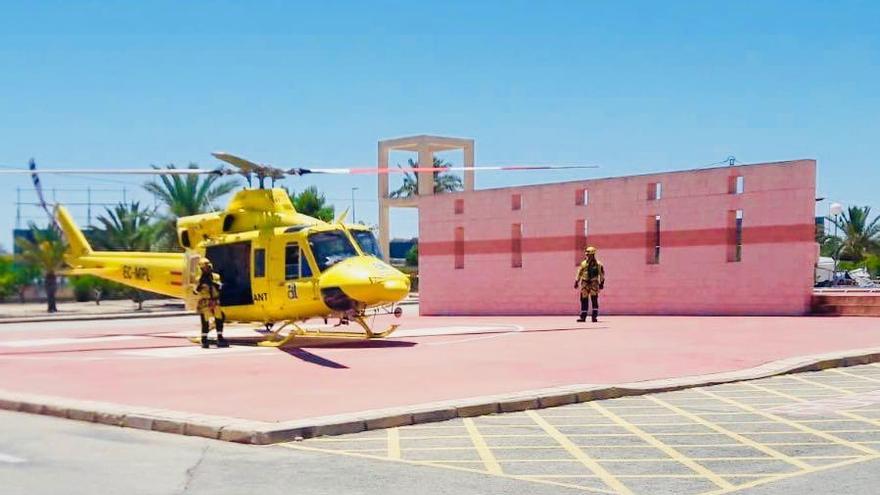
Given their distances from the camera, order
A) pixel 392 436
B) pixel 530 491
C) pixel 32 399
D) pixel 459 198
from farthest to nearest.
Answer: pixel 459 198 < pixel 32 399 < pixel 392 436 < pixel 530 491

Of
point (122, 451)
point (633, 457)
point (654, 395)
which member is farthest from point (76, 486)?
point (654, 395)

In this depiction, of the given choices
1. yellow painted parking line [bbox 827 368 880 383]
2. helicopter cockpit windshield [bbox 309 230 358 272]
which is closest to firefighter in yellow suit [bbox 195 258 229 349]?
helicopter cockpit windshield [bbox 309 230 358 272]

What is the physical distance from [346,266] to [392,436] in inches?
329

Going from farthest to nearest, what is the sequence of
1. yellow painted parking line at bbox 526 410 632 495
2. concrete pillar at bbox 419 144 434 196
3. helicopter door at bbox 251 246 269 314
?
1. concrete pillar at bbox 419 144 434 196
2. helicopter door at bbox 251 246 269 314
3. yellow painted parking line at bbox 526 410 632 495

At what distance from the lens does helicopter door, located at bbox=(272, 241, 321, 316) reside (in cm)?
1653

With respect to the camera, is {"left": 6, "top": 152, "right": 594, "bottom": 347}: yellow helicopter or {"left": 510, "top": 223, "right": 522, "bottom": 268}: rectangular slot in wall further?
{"left": 510, "top": 223, "right": 522, "bottom": 268}: rectangular slot in wall

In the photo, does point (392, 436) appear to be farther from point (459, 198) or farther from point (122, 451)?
point (459, 198)

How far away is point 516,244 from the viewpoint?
28.6m

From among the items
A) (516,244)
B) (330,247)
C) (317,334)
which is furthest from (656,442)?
(516,244)

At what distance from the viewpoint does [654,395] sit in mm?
10273

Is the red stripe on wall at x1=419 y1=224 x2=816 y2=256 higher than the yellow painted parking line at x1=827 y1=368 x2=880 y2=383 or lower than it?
higher

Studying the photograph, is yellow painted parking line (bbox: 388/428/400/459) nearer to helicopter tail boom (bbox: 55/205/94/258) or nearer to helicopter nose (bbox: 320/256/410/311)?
helicopter nose (bbox: 320/256/410/311)

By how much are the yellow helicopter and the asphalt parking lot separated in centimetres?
701

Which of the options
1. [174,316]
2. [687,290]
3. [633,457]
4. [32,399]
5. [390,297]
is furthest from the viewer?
[174,316]
